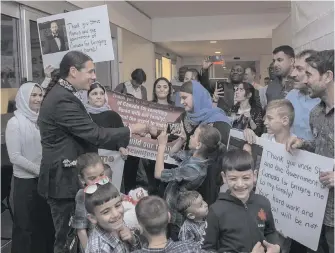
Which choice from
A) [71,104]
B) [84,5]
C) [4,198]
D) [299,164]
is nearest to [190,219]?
[299,164]

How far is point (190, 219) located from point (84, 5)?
399cm

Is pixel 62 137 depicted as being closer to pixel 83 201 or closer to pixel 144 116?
pixel 83 201

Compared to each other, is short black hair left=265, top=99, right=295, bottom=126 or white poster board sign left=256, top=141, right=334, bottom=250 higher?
short black hair left=265, top=99, right=295, bottom=126

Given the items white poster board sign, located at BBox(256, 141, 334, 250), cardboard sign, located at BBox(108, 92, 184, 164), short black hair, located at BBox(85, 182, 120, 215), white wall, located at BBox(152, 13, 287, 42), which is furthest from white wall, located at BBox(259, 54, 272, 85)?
short black hair, located at BBox(85, 182, 120, 215)

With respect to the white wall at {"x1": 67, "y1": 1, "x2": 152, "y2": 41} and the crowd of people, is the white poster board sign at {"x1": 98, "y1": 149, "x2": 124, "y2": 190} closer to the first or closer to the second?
the crowd of people

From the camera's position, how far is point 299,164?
2.07m

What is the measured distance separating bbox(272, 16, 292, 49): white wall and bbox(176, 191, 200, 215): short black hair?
15.2 feet

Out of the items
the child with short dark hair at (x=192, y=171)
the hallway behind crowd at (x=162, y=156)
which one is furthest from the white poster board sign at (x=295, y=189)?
the child with short dark hair at (x=192, y=171)

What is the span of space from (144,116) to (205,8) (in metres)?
6.11

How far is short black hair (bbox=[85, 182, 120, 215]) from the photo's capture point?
6.02ft

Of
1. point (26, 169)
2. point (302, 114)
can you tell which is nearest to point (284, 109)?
point (302, 114)

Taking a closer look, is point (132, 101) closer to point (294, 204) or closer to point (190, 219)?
point (190, 219)

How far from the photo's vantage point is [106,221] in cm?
182

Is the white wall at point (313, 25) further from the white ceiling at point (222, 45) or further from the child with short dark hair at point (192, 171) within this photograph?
the white ceiling at point (222, 45)
